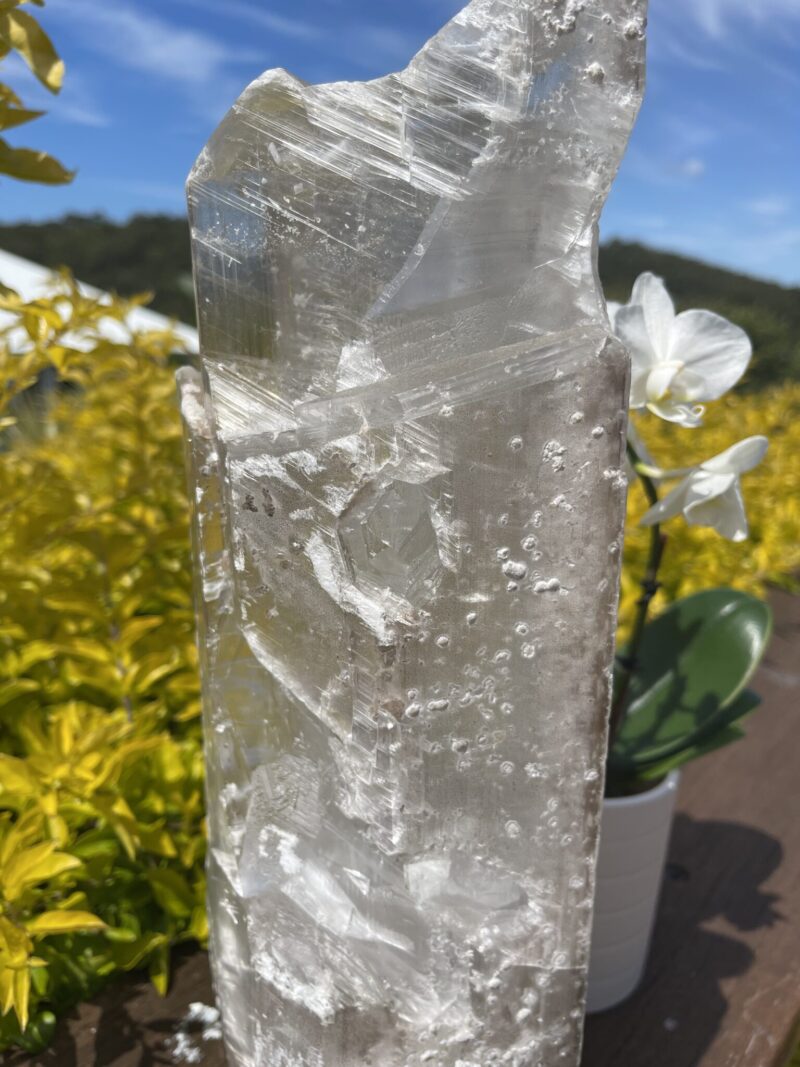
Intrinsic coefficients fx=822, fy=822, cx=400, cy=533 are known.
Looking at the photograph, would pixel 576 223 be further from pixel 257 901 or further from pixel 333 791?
pixel 257 901

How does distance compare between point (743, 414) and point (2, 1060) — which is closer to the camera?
point (2, 1060)

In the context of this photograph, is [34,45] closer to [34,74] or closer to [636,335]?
[34,74]

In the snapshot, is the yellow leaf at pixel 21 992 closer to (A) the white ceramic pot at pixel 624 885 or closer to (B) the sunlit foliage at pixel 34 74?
(A) the white ceramic pot at pixel 624 885

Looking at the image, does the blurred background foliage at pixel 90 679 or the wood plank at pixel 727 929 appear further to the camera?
the wood plank at pixel 727 929

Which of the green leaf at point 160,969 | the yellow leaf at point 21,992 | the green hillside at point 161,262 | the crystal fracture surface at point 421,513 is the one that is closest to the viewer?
the crystal fracture surface at point 421,513

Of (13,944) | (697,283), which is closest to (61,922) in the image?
(13,944)

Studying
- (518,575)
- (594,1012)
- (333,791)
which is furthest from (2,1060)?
(518,575)

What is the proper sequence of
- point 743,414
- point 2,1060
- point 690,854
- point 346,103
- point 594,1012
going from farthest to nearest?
point 743,414 → point 690,854 → point 594,1012 → point 2,1060 → point 346,103

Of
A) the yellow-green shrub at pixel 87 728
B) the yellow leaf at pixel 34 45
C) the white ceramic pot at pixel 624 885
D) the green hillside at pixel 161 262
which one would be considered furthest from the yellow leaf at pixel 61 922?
the green hillside at pixel 161 262
